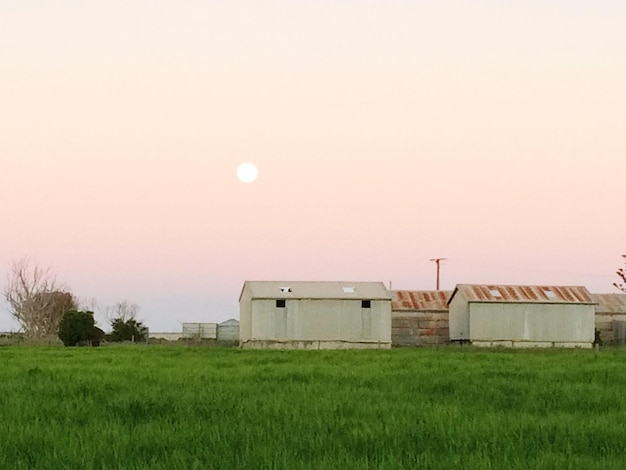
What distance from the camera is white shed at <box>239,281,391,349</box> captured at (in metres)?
63.4

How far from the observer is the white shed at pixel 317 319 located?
208 feet

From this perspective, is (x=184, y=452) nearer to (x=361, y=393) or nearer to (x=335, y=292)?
(x=361, y=393)

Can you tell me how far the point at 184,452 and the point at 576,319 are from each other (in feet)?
202

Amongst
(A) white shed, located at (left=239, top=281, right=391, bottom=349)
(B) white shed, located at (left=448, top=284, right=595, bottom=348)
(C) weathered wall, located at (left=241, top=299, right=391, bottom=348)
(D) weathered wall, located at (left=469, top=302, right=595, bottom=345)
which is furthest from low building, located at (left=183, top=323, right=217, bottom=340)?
(D) weathered wall, located at (left=469, top=302, right=595, bottom=345)

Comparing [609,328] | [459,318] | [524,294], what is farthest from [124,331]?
[609,328]

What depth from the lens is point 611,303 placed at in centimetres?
8369

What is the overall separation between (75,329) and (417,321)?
2662 cm

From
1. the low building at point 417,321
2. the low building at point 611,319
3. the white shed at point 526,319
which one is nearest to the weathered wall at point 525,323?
the white shed at point 526,319

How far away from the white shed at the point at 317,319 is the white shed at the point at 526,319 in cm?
706

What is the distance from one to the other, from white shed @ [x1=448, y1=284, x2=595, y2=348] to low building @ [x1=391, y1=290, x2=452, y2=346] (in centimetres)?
444

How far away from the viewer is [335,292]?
65.1 meters

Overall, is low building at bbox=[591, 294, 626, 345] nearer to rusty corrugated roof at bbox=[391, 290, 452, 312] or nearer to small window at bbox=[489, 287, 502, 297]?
small window at bbox=[489, 287, 502, 297]

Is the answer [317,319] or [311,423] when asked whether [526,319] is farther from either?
[311,423]

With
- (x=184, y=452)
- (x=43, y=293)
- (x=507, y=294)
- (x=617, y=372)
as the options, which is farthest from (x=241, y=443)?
(x=43, y=293)
